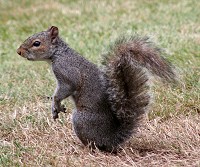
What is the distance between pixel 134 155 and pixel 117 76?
0.55m

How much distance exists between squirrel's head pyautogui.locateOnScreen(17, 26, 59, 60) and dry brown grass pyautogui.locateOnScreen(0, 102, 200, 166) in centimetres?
62

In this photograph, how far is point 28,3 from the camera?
1216 centimetres

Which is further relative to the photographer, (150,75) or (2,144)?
(2,144)

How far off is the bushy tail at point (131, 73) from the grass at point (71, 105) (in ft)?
0.89

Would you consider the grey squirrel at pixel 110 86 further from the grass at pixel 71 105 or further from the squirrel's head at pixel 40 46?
the grass at pixel 71 105

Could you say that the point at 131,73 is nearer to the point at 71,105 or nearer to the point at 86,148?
the point at 86,148

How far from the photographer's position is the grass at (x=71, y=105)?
4.21m

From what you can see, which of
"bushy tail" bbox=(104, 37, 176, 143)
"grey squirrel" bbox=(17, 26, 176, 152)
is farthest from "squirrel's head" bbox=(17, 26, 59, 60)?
"bushy tail" bbox=(104, 37, 176, 143)

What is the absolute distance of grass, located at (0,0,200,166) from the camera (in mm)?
4215

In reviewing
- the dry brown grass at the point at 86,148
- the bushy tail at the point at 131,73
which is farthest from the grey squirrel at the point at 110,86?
the dry brown grass at the point at 86,148

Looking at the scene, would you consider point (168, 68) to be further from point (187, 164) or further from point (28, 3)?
point (28, 3)

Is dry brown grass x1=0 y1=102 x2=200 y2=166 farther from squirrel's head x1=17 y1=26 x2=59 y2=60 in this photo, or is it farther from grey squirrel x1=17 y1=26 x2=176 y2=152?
squirrel's head x1=17 y1=26 x2=59 y2=60

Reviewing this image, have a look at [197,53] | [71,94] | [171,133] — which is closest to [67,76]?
[71,94]

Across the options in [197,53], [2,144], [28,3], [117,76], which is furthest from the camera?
[28,3]
